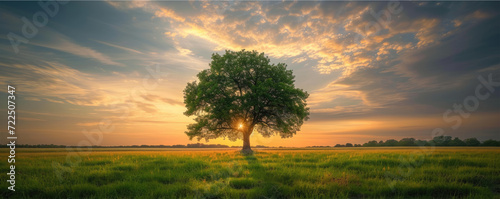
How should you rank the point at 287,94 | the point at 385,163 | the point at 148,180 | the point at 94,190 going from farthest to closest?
the point at 287,94
the point at 385,163
the point at 148,180
the point at 94,190

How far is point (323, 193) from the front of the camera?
6.82 metres

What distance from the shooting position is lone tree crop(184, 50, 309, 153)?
24406 millimetres

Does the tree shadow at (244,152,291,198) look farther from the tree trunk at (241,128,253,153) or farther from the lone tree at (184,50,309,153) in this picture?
the tree trunk at (241,128,253,153)

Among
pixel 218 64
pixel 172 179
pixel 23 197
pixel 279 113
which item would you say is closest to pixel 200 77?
pixel 218 64

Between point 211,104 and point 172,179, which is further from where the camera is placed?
point 211,104

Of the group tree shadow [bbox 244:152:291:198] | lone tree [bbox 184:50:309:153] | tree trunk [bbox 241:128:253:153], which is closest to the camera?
tree shadow [bbox 244:152:291:198]

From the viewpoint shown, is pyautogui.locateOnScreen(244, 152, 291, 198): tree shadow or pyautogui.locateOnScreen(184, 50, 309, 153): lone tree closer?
pyautogui.locateOnScreen(244, 152, 291, 198): tree shadow

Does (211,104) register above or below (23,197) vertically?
above

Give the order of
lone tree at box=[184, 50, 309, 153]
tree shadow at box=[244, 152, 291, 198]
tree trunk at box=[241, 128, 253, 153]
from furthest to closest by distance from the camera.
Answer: tree trunk at box=[241, 128, 253, 153] < lone tree at box=[184, 50, 309, 153] < tree shadow at box=[244, 152, 291, 198]

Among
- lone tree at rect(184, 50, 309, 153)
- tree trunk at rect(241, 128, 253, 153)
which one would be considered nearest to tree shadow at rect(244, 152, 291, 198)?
lone tree at rect(184, 50, 309, 153)

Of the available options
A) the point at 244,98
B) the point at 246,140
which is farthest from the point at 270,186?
the point at 246,140

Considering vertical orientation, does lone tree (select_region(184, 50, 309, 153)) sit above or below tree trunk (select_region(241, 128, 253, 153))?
above

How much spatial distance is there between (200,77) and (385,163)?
71.3 ft

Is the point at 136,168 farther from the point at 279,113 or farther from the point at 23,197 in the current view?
the point at 279,113
